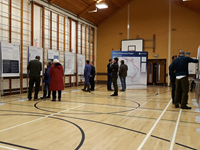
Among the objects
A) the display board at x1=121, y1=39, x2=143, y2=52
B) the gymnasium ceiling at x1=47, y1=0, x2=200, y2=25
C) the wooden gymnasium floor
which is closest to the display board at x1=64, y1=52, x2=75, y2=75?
→ the gymnasium ceiling at x1=47, y1=0, x2=200, y2=25

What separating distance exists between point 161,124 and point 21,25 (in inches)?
264

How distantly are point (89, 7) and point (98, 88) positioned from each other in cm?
475

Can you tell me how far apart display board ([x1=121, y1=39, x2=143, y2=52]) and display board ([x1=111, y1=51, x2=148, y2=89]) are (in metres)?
3.47

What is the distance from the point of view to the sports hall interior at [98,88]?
2.74 m

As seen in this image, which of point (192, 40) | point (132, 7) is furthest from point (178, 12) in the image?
point (132, 7)

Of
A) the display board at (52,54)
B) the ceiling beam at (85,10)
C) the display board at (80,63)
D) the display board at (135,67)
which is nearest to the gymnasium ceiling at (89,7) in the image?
the ceiling beam at (85,10)

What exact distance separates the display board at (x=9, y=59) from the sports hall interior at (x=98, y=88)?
0.81 metres

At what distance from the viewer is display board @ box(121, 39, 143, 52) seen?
522 inches

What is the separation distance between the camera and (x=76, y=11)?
37.5 ft

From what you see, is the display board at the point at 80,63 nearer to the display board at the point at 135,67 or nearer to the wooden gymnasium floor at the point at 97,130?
the display board at the point at 135,67

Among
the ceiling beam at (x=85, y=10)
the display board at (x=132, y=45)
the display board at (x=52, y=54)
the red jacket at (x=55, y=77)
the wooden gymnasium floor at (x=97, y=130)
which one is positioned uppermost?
the ceiling beam at (x=85, y=10)

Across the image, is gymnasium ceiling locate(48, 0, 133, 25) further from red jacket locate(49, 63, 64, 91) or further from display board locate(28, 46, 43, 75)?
red jacket locate(49, 63, 64, 91)

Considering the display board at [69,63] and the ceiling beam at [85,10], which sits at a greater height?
the ceiling beam at [85,10]

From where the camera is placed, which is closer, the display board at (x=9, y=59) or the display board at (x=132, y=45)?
the display board at (x=9, y=59)
